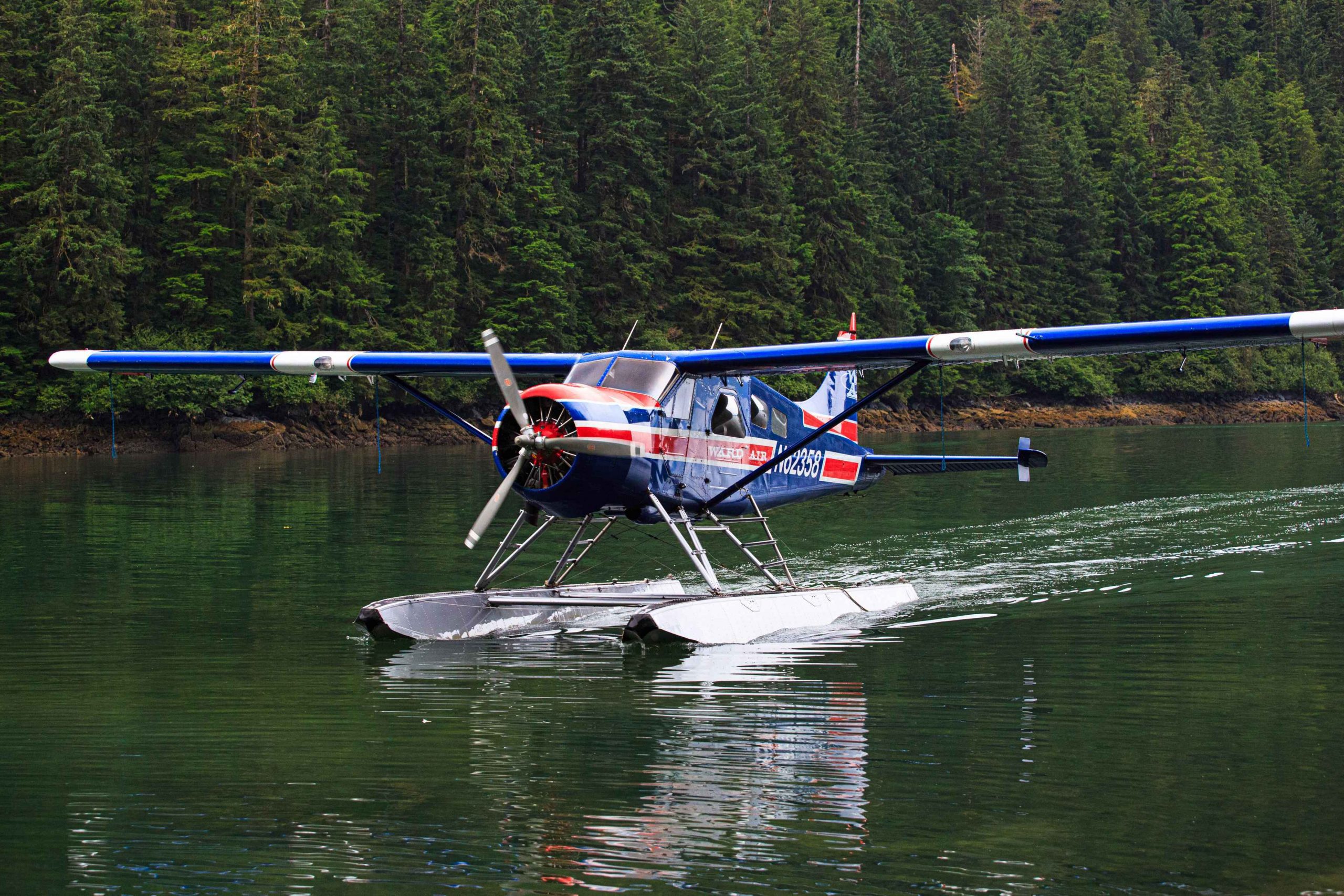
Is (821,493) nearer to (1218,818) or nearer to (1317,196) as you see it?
(1218,818)

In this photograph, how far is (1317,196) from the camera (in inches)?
4070

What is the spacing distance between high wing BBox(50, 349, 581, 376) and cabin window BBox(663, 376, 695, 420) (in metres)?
1.21

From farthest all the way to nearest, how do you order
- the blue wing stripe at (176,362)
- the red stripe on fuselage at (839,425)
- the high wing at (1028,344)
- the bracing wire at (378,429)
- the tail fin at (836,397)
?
the tail fin at (836,397), the red stripe on fuselage at (839,425), the blue wing stripe at (176,362), the bracing wire at (378,429), the high wing at (1028,344)

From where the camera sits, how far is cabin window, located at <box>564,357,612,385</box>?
1266 centimetres

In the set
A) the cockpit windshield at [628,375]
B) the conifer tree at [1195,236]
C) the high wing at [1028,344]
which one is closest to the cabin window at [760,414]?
the high wing at [1028,344]

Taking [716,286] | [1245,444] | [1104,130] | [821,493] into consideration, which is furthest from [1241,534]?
[1104,130]

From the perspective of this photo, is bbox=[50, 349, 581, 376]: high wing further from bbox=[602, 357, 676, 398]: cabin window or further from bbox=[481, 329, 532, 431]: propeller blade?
bbox=[481, 329, 532, 431]: propeller blade

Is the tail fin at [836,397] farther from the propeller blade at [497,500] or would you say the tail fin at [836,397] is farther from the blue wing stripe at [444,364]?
the propeller blade at [497,500]

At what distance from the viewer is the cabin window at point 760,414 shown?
564 inches

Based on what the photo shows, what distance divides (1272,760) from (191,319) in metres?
51.8

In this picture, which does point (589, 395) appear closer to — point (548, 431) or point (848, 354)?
point (548, 431)

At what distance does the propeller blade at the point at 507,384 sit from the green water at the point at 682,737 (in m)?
1.86

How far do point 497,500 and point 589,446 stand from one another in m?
0.84

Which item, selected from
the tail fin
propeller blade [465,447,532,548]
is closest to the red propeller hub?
propeller blade [465,447,532,548]
